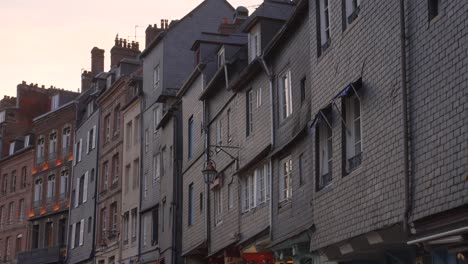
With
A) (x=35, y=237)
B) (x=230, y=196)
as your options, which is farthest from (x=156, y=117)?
(x=35, y=237)

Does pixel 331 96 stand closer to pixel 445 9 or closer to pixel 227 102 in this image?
pixel 445 9

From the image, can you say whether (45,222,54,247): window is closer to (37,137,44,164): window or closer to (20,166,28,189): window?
(37,137,44,164): window

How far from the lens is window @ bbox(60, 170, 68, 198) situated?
176ft

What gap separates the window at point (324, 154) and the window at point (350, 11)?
2373 millimetres

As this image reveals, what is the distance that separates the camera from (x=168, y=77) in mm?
38375

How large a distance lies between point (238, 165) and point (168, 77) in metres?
13.3

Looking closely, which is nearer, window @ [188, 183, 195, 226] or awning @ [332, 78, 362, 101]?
awning @ [332, 78, 362, 101]

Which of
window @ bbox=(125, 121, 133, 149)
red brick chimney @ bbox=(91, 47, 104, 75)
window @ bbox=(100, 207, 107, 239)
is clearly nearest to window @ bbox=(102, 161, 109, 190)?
window @ bbox=(100, 207, 107, 239)

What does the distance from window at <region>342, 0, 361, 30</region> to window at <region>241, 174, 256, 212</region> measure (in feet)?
27.9

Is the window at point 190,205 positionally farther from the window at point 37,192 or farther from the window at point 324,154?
the window at point 37,192

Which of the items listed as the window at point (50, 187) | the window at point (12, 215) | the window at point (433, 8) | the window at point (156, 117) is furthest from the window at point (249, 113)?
the window at point (12, 215)

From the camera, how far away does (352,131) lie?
1655 cm

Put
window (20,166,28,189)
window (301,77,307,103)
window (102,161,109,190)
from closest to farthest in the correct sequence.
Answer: window (301,77,307,103)
window (102,161,109,190)
window (20,166,28,189)

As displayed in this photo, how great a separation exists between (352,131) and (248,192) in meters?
8.83
